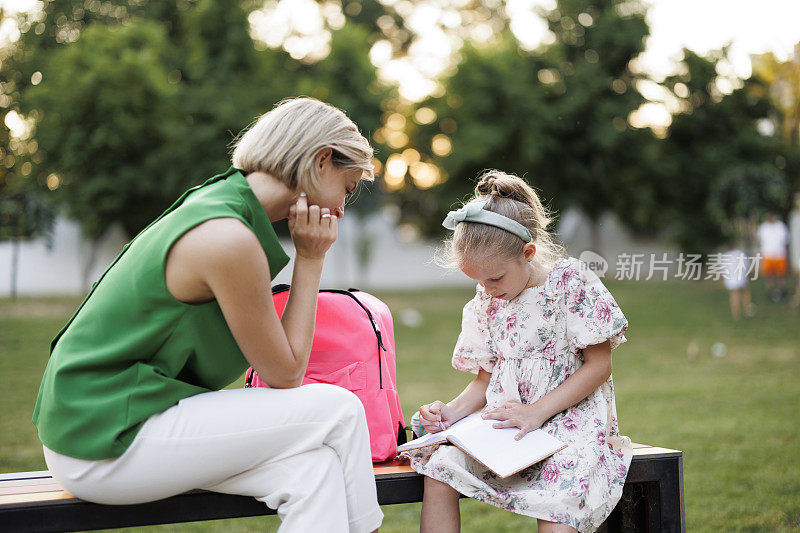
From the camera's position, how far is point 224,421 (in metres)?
1.78

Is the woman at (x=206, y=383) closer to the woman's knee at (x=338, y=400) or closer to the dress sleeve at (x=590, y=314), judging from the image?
the woman's knee at (x=338, y=400)

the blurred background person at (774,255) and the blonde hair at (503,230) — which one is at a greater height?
the blonde hair at (503,230)

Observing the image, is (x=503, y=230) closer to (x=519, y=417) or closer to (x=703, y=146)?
(x=519, y=417)

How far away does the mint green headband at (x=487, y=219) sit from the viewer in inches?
90.0

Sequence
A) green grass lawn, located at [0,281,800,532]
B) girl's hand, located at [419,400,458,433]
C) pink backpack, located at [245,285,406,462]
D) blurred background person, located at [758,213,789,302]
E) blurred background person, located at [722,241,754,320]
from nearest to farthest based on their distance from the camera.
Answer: pink backpack, located at [245,285,406,462], girl's hand, located at [419,400,458,433], green grass lawn, located at [0,281,800,532], blurred background person, located at [722,241,754,320], blurred background person, located at [758,213,789,302]

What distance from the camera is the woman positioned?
1736 millimetres

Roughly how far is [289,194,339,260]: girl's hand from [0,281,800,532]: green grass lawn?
204 cm

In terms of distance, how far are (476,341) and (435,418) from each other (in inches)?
10.9

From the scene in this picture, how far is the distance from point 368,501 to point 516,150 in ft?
67.9

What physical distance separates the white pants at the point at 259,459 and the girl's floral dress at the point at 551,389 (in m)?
0.43

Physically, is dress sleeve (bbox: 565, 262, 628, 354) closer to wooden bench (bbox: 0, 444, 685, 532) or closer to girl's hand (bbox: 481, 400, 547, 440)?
girl's hand (bbox: 481, 400, 547, 440)

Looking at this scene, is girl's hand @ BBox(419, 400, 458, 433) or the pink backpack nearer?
the pink backpack

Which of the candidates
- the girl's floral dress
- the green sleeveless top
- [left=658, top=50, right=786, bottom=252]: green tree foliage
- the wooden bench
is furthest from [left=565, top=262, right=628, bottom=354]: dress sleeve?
[left=658, top=50, right=786, bottom=252]: green tree foliage

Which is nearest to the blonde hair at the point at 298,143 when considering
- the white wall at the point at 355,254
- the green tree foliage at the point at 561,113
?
the white wall at the point at 355,254
